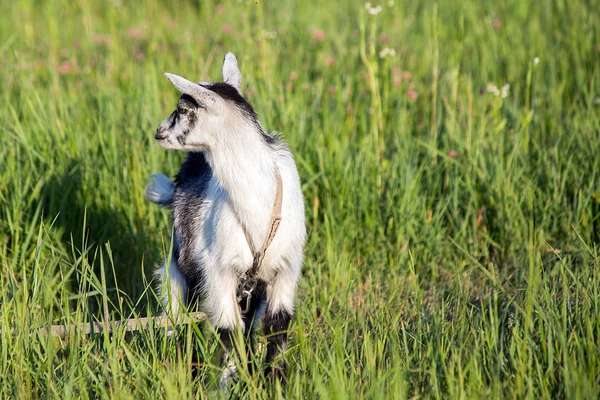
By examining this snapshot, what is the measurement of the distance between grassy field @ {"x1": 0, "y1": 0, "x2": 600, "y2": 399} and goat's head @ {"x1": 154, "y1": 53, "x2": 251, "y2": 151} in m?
0.54

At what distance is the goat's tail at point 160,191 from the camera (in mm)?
3688

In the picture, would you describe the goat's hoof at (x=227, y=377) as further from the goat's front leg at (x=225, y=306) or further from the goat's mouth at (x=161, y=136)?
the goat's mouth at (x=161, y=136)

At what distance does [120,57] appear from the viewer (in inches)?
250

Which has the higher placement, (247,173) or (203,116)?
(203,116)

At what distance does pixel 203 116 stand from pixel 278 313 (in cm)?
94

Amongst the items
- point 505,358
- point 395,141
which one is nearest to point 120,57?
point 395,141

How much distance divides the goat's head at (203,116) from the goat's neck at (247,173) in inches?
1.8

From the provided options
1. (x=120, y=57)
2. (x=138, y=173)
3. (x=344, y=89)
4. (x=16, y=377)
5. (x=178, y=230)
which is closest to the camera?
(x=16, y=377)

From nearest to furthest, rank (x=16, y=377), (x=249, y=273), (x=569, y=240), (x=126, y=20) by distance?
(x=16, y=377)
(x=249, y=273)
(x=569, y=240)
(x=126, y=20)

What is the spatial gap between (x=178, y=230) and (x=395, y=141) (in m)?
1.87

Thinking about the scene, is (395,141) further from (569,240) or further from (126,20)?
(126,20)

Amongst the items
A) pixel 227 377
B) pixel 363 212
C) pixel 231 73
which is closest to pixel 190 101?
pixel 231 73

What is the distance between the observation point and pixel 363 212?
4.36 meters

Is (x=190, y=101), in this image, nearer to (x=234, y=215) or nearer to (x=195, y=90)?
(x=195, y=90)
